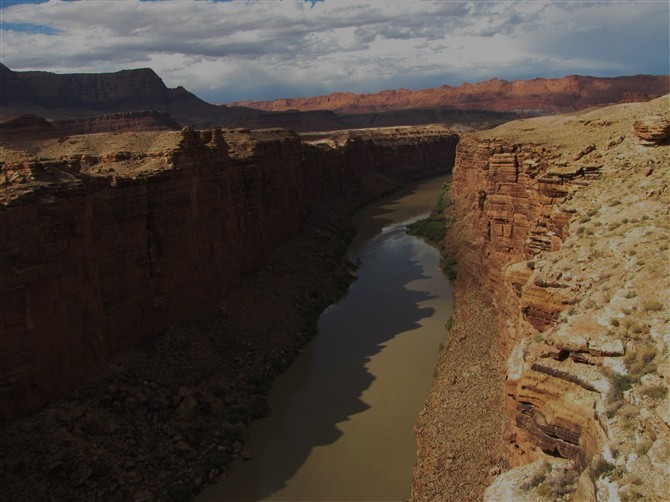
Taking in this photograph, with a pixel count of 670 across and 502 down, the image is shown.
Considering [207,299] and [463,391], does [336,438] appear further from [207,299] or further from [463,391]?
[207,299]

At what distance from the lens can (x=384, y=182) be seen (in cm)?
7556

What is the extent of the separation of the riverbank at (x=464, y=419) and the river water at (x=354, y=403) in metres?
1.07

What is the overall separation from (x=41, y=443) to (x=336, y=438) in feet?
29.9

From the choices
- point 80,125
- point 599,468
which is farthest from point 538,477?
point 80,125

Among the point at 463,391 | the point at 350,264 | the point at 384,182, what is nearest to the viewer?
the point at 463,391

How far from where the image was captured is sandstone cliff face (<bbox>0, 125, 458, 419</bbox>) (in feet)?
55.6

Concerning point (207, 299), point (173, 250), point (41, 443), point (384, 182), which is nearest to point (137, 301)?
point (173, 250)

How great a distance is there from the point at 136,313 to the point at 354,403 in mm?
8719

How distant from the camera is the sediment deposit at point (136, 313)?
16688mm

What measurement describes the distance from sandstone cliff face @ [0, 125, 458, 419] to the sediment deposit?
0.19ft

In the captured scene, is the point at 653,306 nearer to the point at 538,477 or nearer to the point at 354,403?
the point at 538,477

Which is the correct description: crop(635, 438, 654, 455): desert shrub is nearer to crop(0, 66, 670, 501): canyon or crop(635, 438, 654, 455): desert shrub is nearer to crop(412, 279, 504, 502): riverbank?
crop(0, 66, 670, 501): canyon

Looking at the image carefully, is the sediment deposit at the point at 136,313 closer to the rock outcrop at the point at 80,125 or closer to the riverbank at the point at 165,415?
→ the riverbank at the point at 165,415

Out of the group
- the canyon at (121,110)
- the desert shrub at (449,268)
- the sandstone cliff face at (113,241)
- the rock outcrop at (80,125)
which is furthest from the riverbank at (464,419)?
the canyon at (121,110)
